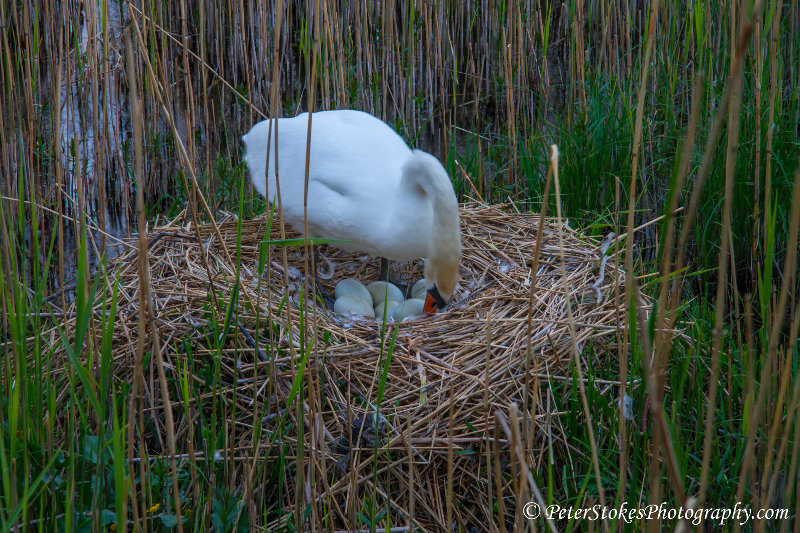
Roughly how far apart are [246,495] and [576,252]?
182 cm

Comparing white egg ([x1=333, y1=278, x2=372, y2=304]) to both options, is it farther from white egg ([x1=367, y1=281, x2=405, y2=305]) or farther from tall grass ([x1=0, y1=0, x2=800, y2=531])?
tall grass ([x1=0, y1=0, x2=800, y2=531])

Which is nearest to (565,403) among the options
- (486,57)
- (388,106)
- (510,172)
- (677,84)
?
(510,172)

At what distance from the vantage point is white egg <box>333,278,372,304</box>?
3.07 meters

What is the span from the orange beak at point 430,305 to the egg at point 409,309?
6cm

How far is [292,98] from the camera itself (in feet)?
16.4

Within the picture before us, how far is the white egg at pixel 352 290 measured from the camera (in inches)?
121

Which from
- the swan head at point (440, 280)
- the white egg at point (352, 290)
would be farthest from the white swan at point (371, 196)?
the white egg at point (352, 290)

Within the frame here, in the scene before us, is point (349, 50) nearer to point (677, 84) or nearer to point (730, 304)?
point (677, 84)

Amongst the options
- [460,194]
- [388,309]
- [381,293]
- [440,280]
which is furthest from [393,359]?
[460,194]

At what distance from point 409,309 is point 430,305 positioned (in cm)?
11

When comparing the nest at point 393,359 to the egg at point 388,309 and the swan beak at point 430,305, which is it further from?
the egg at point 388,309

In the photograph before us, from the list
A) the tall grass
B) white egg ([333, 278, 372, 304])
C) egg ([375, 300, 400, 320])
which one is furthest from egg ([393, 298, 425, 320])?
the tall grass

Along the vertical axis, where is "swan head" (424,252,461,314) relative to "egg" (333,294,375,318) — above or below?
above

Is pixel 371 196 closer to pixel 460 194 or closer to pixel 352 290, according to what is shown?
pixel 352 290
